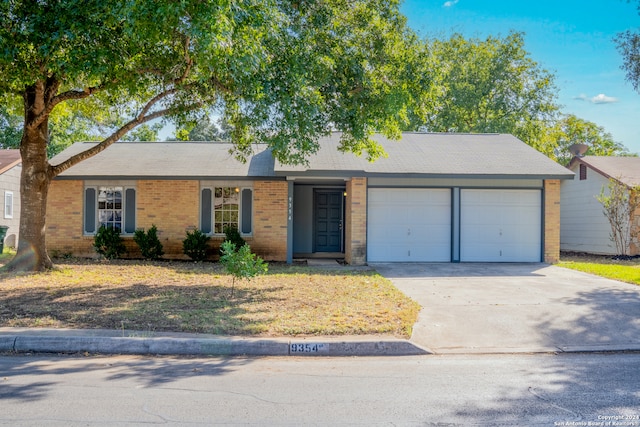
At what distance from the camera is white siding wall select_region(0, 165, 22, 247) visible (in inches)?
782

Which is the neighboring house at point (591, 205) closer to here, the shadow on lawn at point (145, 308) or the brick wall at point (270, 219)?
the brick wall at point (270, 219)

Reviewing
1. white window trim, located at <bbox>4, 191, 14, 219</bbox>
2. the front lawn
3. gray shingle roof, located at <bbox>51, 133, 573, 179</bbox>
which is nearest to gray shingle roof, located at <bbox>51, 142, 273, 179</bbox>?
gray shingle roof, located at <bbox>51, 133, 573, 179</bbox>

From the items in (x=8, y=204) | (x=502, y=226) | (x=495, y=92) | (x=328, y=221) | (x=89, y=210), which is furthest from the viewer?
(x=495, y=92)

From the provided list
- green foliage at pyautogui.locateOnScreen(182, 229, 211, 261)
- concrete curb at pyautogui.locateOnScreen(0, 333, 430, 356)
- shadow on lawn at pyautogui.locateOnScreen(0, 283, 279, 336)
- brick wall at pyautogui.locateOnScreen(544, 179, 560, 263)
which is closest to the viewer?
concrete curb at pyautogui.locateOnScreen(0, 333, 430, 356)

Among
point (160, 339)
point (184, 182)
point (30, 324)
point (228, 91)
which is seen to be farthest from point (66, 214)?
point (160, 339)

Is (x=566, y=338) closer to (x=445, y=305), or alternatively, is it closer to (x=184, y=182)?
(x=445, y=305)

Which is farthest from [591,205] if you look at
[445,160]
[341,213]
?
[341,213]

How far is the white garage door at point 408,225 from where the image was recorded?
46.9 ft

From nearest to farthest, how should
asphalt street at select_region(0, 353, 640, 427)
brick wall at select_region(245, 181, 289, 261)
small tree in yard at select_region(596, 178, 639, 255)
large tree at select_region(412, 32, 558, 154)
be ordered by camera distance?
asphalt street at select_region(0, 353, 640, 427) < brick wall at select_region(245, 181, 289, 261) < small tree in yard at select_region(596, 178, 639, 255) < large tree at select_region(412, 32, 558, 154)

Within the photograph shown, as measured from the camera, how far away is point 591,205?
19.0 m

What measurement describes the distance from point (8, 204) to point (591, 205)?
939 inches

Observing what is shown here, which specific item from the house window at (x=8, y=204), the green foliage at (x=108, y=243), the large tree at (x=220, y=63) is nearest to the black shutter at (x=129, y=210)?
the green foliage at (x=108, y=243)

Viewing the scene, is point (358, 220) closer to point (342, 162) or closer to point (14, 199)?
point (342, 162)

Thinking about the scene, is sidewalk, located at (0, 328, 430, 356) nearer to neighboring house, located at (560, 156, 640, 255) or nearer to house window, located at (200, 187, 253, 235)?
house window, located at (200, 187, 253, 235)
